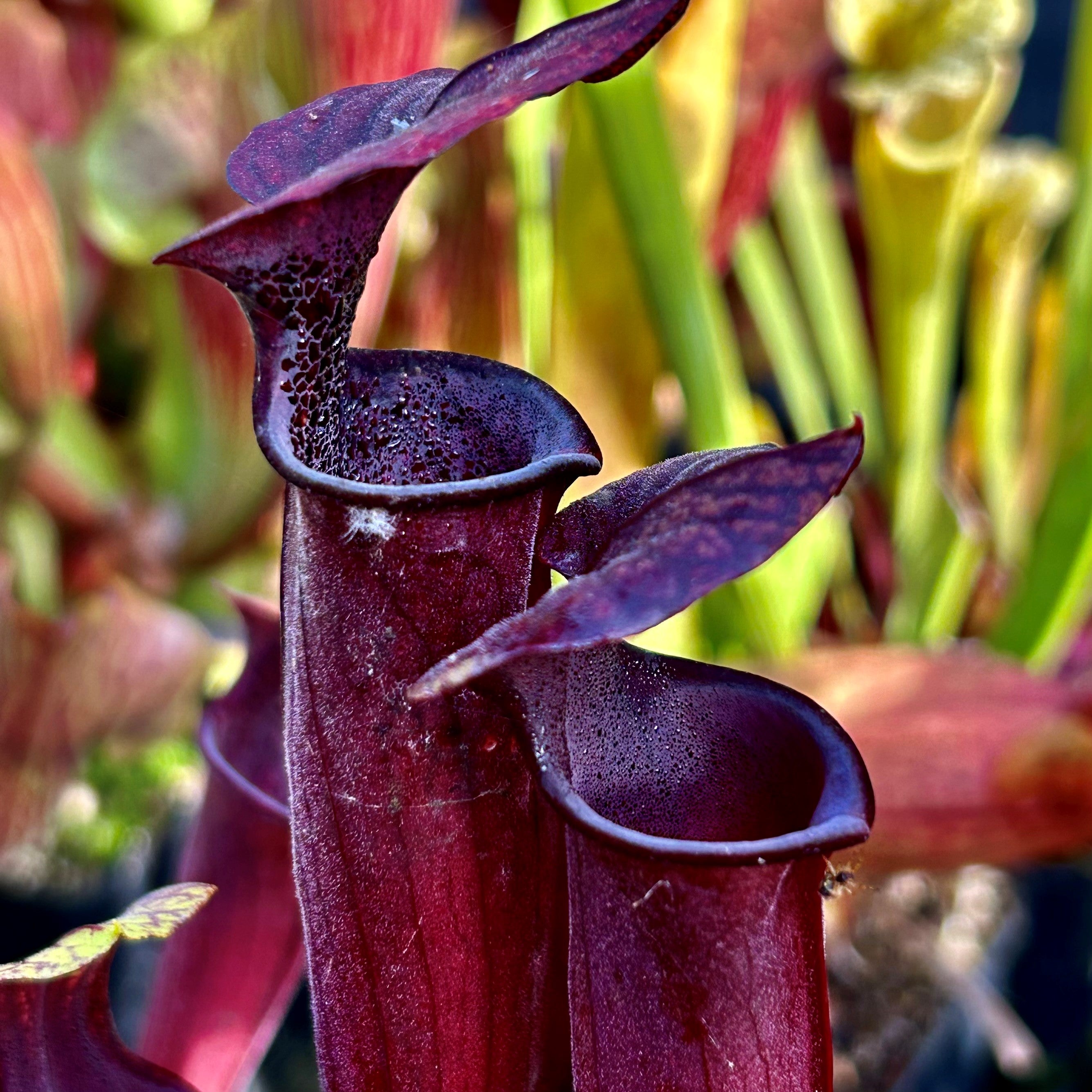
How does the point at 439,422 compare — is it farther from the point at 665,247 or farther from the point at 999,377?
the point at 999,377

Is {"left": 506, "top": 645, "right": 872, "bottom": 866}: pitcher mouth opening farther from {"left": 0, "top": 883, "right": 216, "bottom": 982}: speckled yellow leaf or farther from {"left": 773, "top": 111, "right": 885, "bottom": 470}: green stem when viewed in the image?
{"left": 773, "top": 111, "right": 885, "bottom": 470}: green stem

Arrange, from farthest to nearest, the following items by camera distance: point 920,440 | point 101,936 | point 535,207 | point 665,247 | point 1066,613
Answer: point 920,440 → point 1066,613 → point 535,207 → point 665,247 → point 101,936

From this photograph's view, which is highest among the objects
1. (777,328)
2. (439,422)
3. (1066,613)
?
(439,422)

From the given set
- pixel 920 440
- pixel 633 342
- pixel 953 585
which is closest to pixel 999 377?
pixel 920 440

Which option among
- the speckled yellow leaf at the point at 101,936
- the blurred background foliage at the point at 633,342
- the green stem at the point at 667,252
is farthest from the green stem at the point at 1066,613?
the speckled yellow leaf at the point at 101,936

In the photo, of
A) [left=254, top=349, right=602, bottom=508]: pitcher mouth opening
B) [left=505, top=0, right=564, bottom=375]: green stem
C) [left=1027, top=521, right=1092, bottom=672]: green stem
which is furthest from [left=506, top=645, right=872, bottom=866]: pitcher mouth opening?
[left=1027, top=521, right=1092, bottom=672]: green stem

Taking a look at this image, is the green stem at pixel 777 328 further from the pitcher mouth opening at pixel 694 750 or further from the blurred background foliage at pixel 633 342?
the pitcher mouth opening at pixel 694 750

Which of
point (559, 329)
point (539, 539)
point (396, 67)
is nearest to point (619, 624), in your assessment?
point (539, 539)
